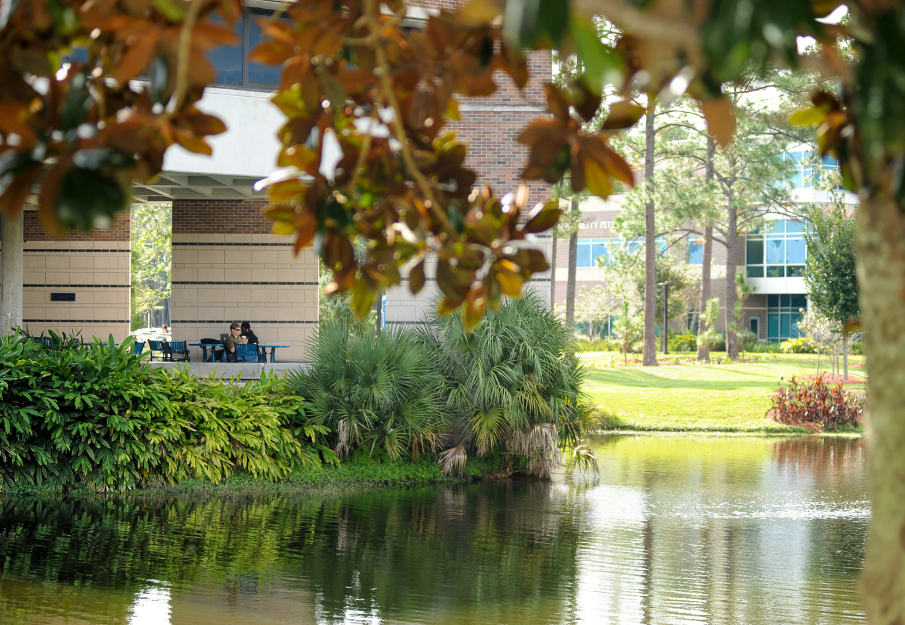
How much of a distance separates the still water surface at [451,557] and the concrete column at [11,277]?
5.04 m

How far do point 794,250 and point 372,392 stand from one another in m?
42.0

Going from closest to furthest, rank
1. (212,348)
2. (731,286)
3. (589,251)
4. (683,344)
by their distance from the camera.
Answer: (212,348)
(731,286)
(683,344)
(589,251)

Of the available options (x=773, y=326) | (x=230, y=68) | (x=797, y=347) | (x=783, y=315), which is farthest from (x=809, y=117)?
(x=773, y=326)

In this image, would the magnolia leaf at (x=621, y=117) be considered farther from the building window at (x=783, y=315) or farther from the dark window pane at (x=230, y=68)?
the building window at (x=783, y=315)

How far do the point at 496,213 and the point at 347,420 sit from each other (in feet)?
35.5

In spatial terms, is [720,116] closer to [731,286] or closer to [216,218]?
[216,218]

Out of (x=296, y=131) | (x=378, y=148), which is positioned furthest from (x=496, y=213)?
(x=296, y=131)

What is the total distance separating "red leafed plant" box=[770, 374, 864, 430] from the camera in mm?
21766

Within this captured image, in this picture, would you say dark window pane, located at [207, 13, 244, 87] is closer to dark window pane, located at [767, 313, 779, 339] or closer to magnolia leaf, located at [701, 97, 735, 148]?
magnolia leaf, located at [701, 97, 735, 148]

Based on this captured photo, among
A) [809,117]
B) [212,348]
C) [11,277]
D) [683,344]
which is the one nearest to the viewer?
[809,117]

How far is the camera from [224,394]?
40.3 ft

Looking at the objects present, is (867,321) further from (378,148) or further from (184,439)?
(184,439)

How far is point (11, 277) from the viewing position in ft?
48.0

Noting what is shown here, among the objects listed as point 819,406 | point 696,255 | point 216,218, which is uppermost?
point 696,255
